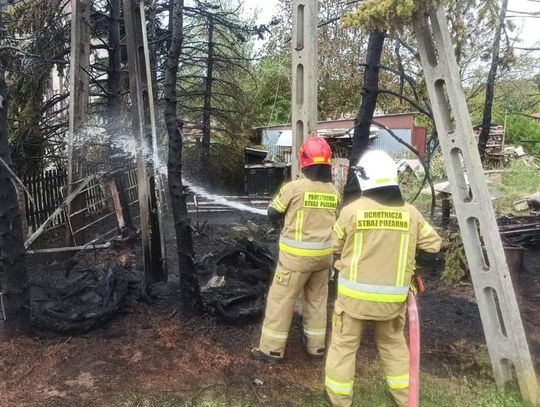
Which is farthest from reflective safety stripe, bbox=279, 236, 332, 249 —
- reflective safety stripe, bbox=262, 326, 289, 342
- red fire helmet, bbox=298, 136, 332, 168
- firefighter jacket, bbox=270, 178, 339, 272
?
reflective safety stripe, bbox=262, 326, 289, 342

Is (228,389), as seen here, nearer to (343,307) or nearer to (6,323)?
(343,307)

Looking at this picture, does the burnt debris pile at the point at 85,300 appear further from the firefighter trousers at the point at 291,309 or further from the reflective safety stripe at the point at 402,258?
the reflective safety stripe at the point at 402,258

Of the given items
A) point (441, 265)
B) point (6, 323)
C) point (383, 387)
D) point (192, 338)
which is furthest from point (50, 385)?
point (441, 265)

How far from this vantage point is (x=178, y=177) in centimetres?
473

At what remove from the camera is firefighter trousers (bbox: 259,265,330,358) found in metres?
4.19

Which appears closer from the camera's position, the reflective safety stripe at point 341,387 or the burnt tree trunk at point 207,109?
the reflective safety stripe at point 341,387

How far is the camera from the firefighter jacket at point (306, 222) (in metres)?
4.10

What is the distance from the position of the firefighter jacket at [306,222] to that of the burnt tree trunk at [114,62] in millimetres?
5753

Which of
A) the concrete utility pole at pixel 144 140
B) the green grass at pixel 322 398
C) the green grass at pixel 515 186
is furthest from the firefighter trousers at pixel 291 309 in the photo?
the green grass at pixel 515 186

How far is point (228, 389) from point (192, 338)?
34.6 inches

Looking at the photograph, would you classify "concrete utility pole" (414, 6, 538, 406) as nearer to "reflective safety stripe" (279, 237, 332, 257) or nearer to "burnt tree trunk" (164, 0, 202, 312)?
"reflective safety stripe" (279, 237, 332, 257)

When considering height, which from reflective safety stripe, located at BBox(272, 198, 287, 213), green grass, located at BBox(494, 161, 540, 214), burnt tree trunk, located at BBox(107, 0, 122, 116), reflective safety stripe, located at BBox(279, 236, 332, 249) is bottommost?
green grass, located at BBox(494, 161, 540, 214)

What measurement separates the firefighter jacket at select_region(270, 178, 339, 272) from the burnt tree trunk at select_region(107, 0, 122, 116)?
5.75 meters

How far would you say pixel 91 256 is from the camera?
23.9 feet
